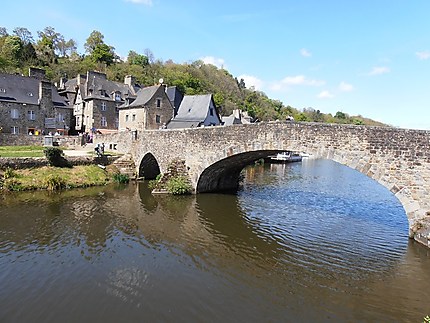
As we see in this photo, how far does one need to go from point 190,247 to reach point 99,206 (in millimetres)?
6625

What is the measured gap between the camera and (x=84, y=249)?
383 inches

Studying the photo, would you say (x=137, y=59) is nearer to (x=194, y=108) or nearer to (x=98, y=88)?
(x=98, y=88)

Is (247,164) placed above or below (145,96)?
below

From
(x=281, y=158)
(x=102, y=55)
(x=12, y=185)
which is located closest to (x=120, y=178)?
(x=12, y=185)

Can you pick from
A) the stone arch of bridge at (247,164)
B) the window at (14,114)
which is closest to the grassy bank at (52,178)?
the stone arch of bridge at (247,164)

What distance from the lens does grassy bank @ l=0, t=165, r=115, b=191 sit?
16.8 meters

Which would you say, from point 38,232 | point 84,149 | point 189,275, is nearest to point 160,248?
point 189,275

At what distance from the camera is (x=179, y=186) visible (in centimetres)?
1750

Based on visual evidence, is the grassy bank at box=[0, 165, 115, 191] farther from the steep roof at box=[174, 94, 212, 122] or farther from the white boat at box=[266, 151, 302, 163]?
the white boat at box=[266, 151, 302, 163]

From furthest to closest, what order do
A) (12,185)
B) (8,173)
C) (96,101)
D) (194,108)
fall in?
(96,101) → (194,108) → (8,173) → (12,185)

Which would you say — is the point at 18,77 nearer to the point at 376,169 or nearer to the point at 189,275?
the point at 189,275

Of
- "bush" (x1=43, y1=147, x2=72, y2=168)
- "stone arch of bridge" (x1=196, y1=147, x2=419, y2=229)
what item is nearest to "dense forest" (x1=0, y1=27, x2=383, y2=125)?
"bush" (x1=43, y1=147, x2=72, y2=168)

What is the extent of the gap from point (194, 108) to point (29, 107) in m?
17.2

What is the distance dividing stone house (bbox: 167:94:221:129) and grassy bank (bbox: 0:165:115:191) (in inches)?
461
